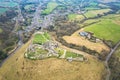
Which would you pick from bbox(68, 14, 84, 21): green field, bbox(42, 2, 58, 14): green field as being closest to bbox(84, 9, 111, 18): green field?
bbox(68, 14, 84, 21): green field

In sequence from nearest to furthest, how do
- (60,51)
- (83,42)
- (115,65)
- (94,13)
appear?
(115,65)
(60,51)
(83,42)
(94,13)

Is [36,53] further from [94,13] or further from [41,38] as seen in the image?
[94,13]

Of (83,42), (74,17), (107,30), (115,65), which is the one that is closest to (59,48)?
(83,42)

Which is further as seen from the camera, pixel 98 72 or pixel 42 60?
pixel 42 60

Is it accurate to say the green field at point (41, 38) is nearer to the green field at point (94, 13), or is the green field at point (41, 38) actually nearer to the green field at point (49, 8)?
the green field at point (94, 13)

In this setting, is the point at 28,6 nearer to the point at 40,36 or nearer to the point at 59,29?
the point at 59,29

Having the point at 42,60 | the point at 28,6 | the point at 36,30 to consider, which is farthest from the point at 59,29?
the point at 28,6
